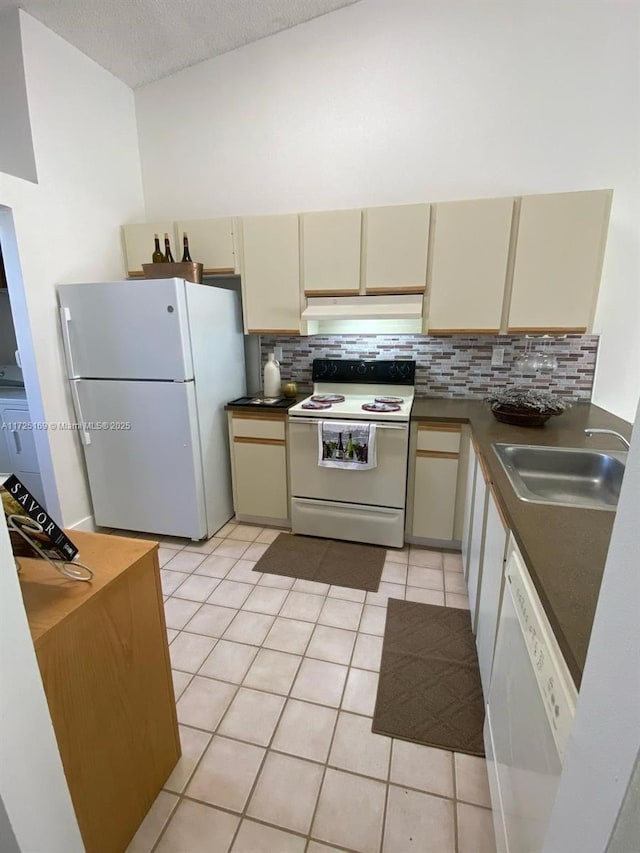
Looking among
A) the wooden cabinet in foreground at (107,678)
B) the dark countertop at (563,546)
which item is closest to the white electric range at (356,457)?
the dark countertop at (563,546)

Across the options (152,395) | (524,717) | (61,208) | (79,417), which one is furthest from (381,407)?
(61,208)

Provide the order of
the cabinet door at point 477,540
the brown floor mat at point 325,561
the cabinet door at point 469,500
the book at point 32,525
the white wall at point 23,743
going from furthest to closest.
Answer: the brown floor mat at point 325,561 < the cabinet door at point 469,500 < the cabinet door at point 477,540 < the book at point 32,525 < the white wall at point 23,743

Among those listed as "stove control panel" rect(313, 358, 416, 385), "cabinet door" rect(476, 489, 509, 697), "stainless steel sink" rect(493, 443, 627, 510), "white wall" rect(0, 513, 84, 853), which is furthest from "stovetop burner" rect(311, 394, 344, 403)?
"white wall" rect(0, 513, 84, 853)

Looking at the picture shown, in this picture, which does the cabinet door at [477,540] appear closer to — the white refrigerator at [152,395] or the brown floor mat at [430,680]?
the brown floor mat at [430,680]

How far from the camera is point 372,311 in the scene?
250cm

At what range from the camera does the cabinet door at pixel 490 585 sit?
4.39 feet

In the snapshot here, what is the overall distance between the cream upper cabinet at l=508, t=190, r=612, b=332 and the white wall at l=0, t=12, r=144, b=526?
8.81 ft

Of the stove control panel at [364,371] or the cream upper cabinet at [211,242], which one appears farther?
the stove control panel at [364,371]

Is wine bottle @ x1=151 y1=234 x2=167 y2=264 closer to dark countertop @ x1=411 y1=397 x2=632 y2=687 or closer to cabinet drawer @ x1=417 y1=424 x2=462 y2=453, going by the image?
cabinet drawer @ x1=417 y1=424 x2=462 y2=453

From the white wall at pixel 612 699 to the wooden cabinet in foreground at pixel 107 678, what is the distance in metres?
0.96

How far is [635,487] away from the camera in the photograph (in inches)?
16.6

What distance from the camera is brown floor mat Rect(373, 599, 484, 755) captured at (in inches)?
58.2

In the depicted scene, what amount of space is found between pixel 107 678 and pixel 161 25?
3.35 meters

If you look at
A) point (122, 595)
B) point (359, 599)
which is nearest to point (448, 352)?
point (359, 599)
